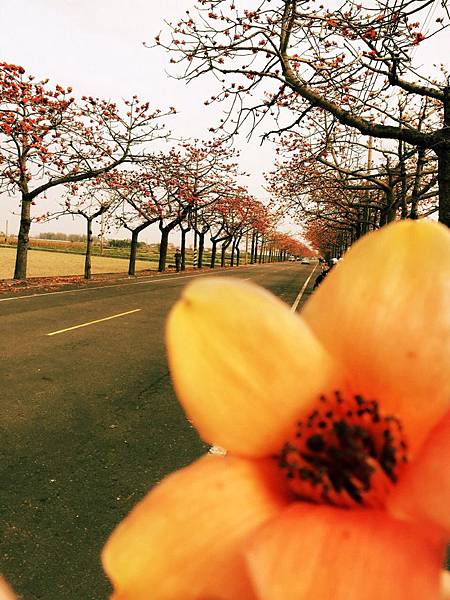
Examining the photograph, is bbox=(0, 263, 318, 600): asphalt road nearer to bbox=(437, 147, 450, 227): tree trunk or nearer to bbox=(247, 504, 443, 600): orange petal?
bbox=(247, 504, 443, 600): orange petal

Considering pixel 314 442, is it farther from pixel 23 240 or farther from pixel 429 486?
pixel 23 240

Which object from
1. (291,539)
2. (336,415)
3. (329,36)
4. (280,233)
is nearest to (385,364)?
(336,415)

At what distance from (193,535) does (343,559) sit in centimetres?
10

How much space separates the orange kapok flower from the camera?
0.96 ft

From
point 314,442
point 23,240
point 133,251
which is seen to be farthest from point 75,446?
point 133,251

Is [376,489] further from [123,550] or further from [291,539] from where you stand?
[123,550]

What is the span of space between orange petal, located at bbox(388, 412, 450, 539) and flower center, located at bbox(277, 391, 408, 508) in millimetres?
18

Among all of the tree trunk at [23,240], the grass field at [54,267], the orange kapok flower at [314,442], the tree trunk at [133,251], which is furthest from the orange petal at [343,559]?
the tree trunk at [133,251]

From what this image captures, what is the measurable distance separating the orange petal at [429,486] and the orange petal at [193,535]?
0.31 ft

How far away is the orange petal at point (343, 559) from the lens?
0.27 meters

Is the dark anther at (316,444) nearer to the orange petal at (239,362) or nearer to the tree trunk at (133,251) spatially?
the orange petal at (239,362)

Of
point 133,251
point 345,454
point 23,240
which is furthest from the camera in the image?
point 133,251

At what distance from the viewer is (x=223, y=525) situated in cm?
33

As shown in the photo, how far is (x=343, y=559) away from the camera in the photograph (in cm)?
30
